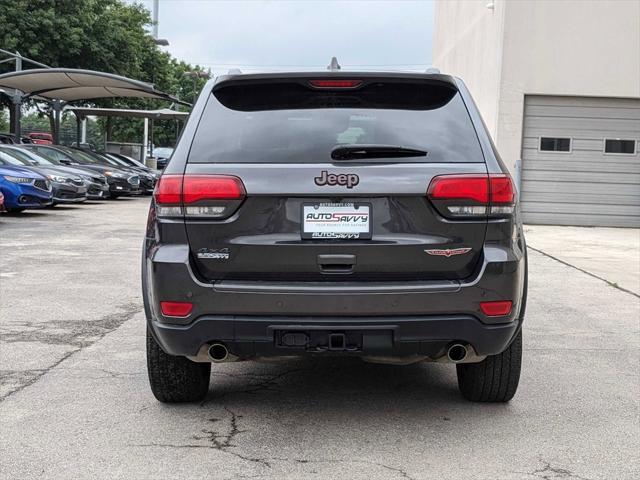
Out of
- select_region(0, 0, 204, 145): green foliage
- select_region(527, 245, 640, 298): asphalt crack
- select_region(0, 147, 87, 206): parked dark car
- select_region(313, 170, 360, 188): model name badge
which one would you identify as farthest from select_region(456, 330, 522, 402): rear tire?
select_region(0, 0, 204, 145): green foliage

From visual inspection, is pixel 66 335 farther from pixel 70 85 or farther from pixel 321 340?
pixel 70 85

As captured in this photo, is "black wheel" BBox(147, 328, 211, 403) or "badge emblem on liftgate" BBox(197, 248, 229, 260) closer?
"badge emblem on liftgate" BBox(197, 248, 229, 260)

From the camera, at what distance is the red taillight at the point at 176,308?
377 cm

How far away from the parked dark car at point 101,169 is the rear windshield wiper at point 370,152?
61.8 ft

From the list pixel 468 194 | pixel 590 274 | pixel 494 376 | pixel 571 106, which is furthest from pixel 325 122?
pixel 571 106

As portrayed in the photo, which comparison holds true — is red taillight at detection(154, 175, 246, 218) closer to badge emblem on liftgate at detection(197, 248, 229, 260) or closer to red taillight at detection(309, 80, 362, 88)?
badge emblem on liftgate at detection(197, 248, 229, 260)

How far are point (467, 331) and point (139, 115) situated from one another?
30.7m

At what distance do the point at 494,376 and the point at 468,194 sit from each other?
1213mm

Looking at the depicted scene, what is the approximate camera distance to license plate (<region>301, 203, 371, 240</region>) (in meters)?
3.73

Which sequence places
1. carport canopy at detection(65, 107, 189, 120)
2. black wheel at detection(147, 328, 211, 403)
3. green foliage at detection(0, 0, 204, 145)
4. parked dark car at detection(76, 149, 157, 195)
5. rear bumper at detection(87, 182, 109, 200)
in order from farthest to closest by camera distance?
carport canopy at detection(65, 107, 189, 120) < green foliage at detection(0, 0, 204, 145) < parked dark car at detection(76, 149, 157, 195) < rear bumper at detection(87, 182, 109, 200) < black wheel at detection(147, 328, 211, 403)

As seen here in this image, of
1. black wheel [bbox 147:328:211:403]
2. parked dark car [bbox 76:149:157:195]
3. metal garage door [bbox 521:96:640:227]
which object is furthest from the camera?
parked dark car [bbox 76:149:157:195]

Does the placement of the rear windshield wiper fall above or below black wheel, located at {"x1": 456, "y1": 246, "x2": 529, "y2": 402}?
above

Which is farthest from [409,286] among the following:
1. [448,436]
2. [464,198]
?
[448,436]

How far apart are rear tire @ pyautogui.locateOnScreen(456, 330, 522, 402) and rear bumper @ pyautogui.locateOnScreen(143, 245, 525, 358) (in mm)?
561
